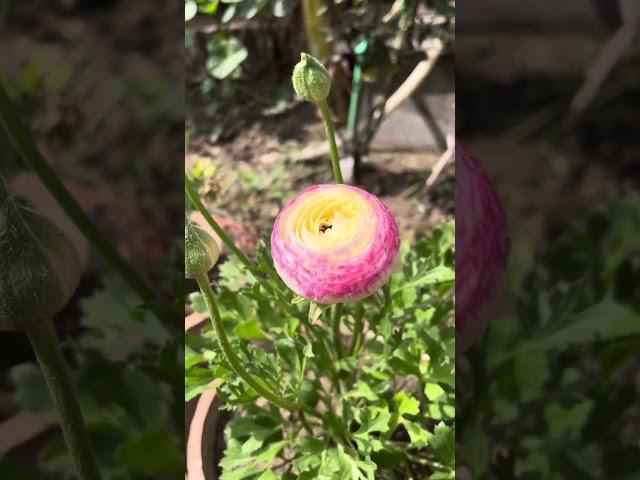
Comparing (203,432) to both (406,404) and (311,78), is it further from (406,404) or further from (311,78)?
(311,78)

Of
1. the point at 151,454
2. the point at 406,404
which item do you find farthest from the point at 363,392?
the point at 151,454

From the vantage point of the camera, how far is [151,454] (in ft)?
0.77

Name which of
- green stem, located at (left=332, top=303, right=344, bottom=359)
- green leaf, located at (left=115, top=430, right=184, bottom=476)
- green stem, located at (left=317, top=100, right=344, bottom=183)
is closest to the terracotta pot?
green stem, located at (left=332, top=303, right=344, bottom=359)

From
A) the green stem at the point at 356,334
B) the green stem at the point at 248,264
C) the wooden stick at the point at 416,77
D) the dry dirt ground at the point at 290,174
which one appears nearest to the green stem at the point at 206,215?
the green stem at the point at 248,264

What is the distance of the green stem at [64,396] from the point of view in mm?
207

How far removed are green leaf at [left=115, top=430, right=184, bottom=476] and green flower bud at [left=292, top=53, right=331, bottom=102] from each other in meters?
0.27

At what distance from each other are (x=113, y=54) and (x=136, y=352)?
94 mm

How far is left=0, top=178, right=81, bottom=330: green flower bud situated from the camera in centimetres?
19

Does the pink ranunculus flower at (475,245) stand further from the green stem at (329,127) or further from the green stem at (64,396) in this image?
the green stem at (329,127)

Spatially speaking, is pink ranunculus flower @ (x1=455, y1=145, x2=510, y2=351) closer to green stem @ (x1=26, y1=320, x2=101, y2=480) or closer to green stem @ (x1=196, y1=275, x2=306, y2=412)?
green stem @ (x1=26, y1=320, x2=101, y2=480)

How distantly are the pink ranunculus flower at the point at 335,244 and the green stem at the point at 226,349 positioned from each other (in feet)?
0.15

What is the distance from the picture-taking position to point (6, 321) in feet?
0.64

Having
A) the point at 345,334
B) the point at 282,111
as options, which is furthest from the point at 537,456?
the point at 282,111

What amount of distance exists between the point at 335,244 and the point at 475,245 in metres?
0.21
